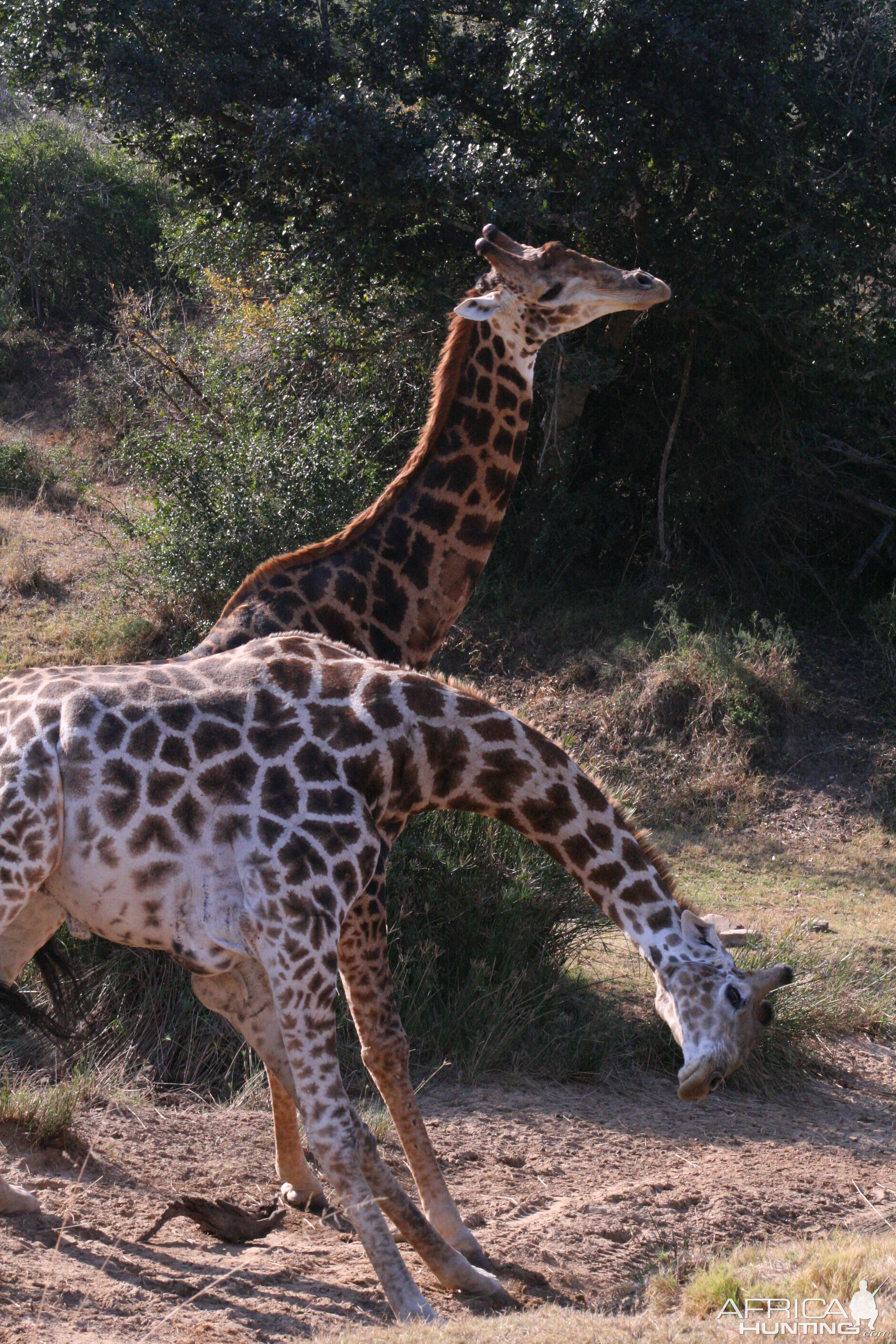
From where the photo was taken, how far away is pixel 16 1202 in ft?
14.0

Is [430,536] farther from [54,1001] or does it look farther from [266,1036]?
[54,1001]

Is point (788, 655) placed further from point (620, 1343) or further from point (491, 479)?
point (620, 1343)

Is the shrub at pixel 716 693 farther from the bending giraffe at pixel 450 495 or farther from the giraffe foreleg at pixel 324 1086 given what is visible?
the giraffe foreleg at pixel 324 1086

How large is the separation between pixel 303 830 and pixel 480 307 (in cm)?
334

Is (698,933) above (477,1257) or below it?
above

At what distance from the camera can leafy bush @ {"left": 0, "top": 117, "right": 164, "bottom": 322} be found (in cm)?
1886

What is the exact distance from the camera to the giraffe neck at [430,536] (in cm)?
587

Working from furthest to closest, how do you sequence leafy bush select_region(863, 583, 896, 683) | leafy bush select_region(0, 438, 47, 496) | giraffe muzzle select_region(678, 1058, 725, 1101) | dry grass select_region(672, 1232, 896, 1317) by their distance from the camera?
leafy bush select_region(0, 438, 47, 496), leafy bush select_region(863, 583, 896, 683), giraffe muzzle select_region(678, 1058, 725, 1101), dry grass select_region(672, 1232, 896, 1317)

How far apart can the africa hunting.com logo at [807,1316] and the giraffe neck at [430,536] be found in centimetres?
326

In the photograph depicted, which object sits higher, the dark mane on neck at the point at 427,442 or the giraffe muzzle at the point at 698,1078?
the dark mane on neck at the point at 427,442

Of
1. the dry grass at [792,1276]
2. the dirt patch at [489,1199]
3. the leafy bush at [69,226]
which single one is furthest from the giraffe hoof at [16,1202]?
the leafy bush at [69,226]

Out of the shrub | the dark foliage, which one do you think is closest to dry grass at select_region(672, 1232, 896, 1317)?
the shrub

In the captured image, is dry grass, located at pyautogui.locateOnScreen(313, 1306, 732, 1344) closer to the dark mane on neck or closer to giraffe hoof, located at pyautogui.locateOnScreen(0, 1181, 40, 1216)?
giraffe hoof, located at pyautogui.locateOnScreen(0, 1181, 40, 1216)

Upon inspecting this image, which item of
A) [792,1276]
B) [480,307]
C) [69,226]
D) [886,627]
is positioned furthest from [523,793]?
[69,226]
